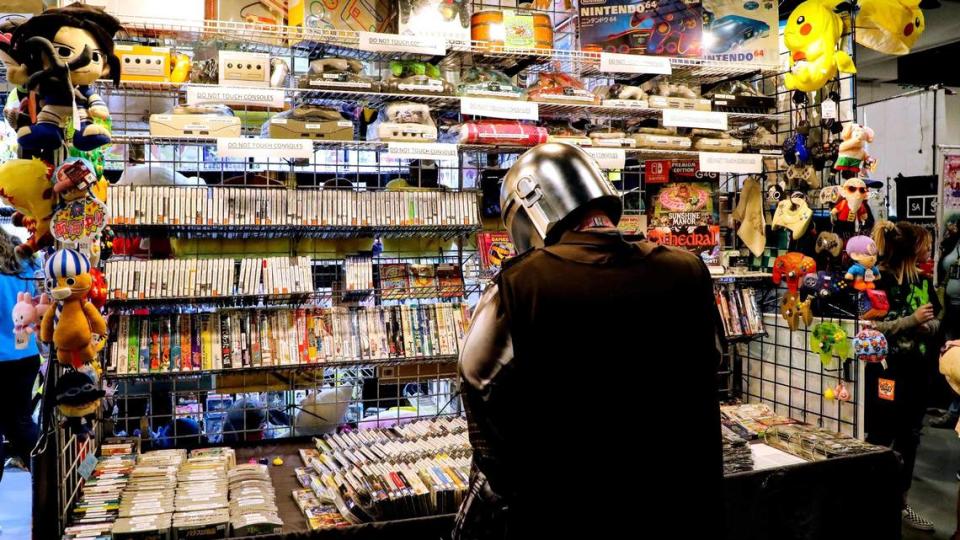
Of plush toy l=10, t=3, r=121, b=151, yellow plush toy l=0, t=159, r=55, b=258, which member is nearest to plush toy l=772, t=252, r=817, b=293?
plush toy l=10, t=3, r=121, b=151

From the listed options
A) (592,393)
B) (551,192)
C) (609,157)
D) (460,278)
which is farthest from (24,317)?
(609,157)

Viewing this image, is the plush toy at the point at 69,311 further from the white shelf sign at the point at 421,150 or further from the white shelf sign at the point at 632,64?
the white shelf sign at the point at 632,64

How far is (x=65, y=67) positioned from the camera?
6.97 feet

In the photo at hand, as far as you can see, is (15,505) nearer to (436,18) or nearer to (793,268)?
(436,18)

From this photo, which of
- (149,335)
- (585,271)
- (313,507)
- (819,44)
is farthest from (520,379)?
(819,44)

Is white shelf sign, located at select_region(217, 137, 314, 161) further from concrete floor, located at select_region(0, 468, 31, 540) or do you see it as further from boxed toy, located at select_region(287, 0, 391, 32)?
concrete floor, located at select_region(0, 468, 31, 540)

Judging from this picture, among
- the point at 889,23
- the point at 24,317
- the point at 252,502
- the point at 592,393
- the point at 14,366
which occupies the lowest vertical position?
the point at 252,502

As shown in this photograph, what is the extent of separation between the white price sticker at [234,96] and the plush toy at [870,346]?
304 centimetres

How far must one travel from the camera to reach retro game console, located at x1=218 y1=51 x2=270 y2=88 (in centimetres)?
330

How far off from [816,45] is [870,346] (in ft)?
5.07

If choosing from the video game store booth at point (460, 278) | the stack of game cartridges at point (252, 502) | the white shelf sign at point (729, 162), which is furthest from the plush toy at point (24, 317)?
the white shelf sign at point (729, 162)

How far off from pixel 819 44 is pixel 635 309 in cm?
282

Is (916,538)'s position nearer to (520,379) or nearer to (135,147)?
(520,379)

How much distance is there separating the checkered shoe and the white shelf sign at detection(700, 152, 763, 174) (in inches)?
90.0
